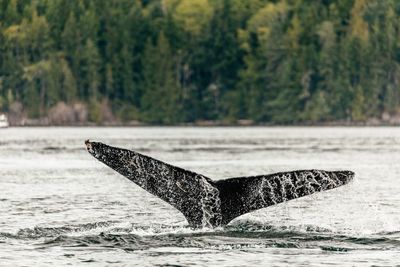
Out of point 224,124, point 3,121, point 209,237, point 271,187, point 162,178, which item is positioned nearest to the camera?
point 271,187

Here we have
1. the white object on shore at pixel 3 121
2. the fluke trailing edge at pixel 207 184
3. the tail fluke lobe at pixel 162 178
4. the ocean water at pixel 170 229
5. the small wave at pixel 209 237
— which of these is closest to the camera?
the fluke trailing edge at pixel 207 184

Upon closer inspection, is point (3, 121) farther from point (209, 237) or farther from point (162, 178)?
point (162, 178)

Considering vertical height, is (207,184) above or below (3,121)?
below

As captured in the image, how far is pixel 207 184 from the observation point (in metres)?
25.0

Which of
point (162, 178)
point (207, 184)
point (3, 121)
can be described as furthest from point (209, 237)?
point (3, 121)

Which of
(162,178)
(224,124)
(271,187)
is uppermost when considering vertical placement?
(224,124)

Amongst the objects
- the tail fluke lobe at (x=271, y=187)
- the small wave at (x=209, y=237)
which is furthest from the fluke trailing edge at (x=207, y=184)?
the small wave at (x=209, y=237)

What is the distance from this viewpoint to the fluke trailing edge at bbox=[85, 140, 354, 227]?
24.4m

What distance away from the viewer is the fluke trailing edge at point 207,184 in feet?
79.9

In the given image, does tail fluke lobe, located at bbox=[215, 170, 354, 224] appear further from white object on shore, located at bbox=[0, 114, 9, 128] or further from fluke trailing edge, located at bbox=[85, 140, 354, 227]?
white object on shore, located at bbox=[0, 114, 9, 128]

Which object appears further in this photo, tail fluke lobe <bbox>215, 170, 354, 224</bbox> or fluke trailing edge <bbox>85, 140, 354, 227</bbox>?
fluke trailing edge <bbox>85, 140, 354, 227</bbox>

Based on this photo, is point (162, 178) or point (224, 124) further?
point (224, 124)

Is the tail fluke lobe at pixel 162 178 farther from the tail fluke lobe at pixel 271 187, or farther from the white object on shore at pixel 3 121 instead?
the white object on shore at pixel 3 121

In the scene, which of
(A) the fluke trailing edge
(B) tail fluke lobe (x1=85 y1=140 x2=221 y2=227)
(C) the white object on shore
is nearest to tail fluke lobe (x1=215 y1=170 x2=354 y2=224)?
(A) the fluke trailing edge
